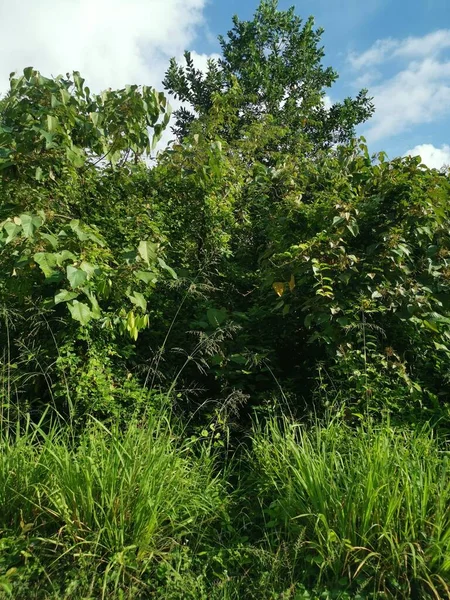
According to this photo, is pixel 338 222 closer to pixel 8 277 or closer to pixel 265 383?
pixel 265 383

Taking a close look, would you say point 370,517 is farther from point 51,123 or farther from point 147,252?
point 51,123

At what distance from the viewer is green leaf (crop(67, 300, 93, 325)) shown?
3.01 meters

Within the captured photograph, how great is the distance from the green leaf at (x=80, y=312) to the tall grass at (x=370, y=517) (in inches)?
54.4

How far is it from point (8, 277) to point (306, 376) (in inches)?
87.4

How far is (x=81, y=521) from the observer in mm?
2410

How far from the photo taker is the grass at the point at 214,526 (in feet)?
7.30

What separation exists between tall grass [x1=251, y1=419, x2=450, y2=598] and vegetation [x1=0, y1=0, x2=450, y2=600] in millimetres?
13

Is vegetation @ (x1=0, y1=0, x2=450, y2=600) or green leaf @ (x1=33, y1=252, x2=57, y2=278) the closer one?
vegetation @ (x1=0, y1=0, x2=450, y2=600)

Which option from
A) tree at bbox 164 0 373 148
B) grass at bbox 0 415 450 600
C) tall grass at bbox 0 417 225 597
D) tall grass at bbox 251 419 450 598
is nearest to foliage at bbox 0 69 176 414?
tall grass at bbox 0 417 225 597

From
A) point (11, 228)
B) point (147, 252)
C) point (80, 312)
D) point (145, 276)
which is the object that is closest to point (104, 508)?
point (80, 312)

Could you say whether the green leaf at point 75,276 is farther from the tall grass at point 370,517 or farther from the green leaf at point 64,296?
the tall grass at point 370,517

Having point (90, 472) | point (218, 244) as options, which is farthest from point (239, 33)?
point (90, 472)

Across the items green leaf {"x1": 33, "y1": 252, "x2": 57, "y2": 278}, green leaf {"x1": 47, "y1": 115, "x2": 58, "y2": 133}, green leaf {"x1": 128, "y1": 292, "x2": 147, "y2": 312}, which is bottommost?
green leaf {"x1": 128, "y1": 292, "x2": 147, "y2": 312}

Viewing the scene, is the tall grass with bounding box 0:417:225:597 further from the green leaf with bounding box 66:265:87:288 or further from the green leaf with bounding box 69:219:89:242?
the green leaf with bounding box 69:219:89:242
